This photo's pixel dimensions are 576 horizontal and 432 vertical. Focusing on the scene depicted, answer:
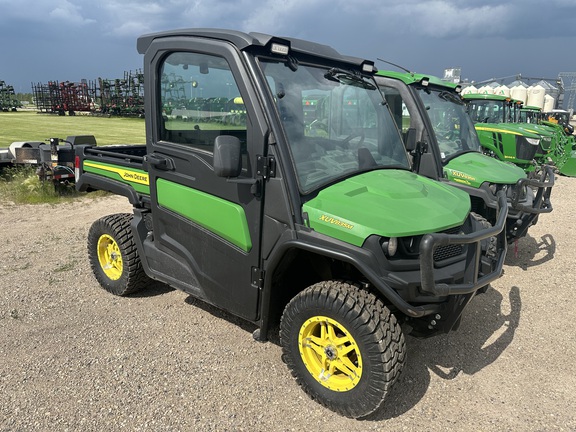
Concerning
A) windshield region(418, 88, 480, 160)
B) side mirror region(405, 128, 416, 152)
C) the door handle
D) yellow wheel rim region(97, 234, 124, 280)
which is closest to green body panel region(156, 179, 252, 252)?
the door handle

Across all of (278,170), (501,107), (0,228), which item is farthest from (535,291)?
(501,107)

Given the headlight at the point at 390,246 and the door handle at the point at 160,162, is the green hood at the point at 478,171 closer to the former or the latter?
the headlight at the point at 390,246

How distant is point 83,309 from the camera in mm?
4262

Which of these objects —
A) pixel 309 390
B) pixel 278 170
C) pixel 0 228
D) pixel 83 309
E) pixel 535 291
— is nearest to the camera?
pixel 278 170

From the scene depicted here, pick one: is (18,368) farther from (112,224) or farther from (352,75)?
(352,75)

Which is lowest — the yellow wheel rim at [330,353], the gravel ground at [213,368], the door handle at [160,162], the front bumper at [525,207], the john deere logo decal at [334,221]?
the gravel ground at [213,368]

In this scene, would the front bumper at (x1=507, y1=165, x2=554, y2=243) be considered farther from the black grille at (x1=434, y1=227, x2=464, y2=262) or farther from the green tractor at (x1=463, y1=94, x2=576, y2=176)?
the green tractor at (x1=463, y1=94, x2=576, y2=176)

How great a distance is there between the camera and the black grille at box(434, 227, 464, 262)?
2.85 m

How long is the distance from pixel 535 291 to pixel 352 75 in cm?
322

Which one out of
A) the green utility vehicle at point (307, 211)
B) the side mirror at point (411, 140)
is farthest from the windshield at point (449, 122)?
the green utility vehicle at point (307, 211)

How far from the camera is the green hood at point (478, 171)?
5523 mm

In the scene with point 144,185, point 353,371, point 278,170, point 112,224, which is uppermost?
point 278,170

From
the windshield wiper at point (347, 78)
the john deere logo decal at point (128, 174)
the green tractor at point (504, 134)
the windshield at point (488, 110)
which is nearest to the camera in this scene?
the windshield wiper at point (347, 78)

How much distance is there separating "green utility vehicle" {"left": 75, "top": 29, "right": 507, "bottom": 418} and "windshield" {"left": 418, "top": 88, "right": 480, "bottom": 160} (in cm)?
280
